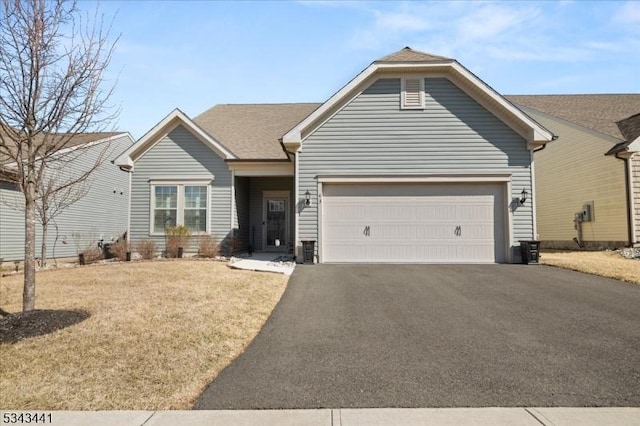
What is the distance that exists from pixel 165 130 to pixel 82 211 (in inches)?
283

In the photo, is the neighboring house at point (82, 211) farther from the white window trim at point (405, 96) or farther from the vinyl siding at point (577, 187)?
the vinyl siding at point (577, 187)

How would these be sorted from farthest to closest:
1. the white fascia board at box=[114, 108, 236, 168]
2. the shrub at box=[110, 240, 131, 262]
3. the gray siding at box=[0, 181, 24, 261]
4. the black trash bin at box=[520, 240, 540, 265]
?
the gray siding at box=[0, 181, 24, 261]
the white fascia board at box=[114, 108, 236, 168]
the shrub at box=[110, 240, 131, 262]
the black trash bin at box=[520, 240, 540, 265]

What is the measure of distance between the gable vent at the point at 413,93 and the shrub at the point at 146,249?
964cm

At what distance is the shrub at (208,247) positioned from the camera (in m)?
14.3

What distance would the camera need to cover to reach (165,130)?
49.6ft

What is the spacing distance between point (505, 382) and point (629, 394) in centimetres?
115

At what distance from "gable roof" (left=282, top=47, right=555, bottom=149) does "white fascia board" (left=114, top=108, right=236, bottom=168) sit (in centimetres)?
335

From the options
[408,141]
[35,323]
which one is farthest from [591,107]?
[35,323]

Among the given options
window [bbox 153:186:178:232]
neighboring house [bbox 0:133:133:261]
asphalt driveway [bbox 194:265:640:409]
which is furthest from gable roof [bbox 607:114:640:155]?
neighboring house [bbox 0:133:133:261]

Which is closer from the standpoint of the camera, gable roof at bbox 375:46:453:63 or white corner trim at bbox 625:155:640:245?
gable roof at bbox 375:46:453:63

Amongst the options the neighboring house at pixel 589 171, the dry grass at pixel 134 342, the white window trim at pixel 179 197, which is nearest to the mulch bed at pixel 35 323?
the dry grass at pixel 134 342

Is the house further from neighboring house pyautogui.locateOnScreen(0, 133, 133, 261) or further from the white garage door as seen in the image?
neighboring house pyautogui.locateOnScreen(0, 133, 133, 261)

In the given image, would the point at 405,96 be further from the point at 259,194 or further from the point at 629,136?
the point at 629,136

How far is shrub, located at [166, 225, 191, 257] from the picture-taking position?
47.0 ft
